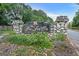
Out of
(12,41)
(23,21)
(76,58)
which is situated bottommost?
(76,58)

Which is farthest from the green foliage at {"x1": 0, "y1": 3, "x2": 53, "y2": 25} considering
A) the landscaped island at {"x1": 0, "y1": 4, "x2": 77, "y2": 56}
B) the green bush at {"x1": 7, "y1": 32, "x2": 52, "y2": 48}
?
the green bush at {"x1": 7, "y1": 32, "x2": 52, "y2": 48}

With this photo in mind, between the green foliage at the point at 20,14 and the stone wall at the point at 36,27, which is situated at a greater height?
the green foliage at the point at 20,14

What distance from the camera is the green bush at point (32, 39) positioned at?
3147mm

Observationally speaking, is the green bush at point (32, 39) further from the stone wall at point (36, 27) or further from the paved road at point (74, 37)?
the paved road at point (74, 37)

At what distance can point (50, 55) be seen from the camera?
312 cm

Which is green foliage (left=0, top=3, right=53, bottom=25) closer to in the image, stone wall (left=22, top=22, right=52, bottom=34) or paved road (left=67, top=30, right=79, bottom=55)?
stone wall (left=22, top=22, right=52, bottom=34)

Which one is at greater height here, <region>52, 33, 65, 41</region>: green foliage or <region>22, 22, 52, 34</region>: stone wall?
<region>22, 22, 52, 34</region>: stone wall

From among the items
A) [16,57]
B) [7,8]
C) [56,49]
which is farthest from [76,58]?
[7,8]

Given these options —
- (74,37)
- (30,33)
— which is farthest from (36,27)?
(74,37)

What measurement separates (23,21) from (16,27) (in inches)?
4.3

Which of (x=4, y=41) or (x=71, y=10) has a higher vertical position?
(x=71, y=10)

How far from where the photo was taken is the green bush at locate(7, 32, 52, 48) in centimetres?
315

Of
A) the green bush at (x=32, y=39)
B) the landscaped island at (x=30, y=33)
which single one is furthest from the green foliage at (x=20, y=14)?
the green bush at (x=32, y=39)

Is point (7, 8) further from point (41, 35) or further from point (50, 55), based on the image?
point (50, 55)
